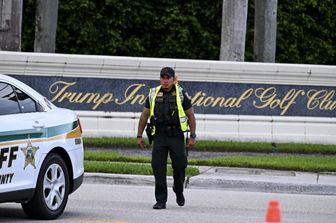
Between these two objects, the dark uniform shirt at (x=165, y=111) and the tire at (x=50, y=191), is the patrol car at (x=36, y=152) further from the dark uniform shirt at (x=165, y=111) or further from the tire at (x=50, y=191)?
the dark uniform shirt at (x=165, y=111)

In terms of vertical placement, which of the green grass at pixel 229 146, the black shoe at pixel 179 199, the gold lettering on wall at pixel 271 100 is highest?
the gold lettering on wall at pixel 271 100

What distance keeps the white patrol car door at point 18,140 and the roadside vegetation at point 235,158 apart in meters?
4.86

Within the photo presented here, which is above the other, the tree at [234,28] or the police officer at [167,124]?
the tree at [234,28]

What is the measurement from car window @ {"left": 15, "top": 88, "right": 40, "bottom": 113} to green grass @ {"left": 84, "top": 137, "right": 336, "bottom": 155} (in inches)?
336

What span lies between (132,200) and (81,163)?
6.21ft

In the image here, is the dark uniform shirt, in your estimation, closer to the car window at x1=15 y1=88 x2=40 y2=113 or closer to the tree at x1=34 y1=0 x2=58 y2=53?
the car window at x1=15 y1=88 x2=40 y2=113

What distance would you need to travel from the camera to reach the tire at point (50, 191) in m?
10.5

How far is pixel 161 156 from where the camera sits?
12023 mm

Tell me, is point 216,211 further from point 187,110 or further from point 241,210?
point 187,110

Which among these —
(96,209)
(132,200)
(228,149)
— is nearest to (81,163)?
(96,209)

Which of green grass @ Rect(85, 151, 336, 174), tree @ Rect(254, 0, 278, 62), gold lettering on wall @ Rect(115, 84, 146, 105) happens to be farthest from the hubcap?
tree @ Rect(254, 0, 278, 62)

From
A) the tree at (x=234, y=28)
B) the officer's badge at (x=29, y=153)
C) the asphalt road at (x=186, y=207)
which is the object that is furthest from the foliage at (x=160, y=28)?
the officer's badge at (x=29, y=153)

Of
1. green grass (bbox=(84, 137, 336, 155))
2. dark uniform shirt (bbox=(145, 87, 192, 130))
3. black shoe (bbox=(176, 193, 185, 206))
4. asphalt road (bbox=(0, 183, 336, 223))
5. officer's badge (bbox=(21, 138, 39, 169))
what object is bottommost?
asphalt road (bbox=(0, 183, 336, 223))

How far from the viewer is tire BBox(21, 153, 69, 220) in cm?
1045
